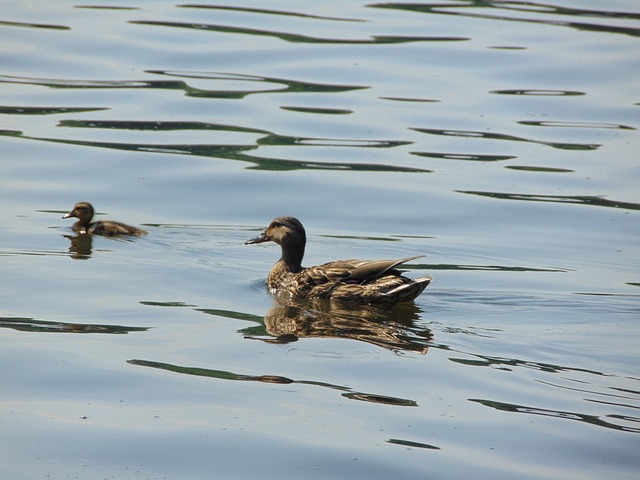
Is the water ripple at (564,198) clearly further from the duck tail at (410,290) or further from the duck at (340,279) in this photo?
the duck tail at (410,290)

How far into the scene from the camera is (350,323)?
9.70m

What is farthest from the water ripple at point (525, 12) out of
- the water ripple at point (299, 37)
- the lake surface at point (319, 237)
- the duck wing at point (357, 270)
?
the duck wing at point (357, 270)

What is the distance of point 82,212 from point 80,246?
2.08ft

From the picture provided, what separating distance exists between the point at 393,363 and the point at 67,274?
3.46 metres

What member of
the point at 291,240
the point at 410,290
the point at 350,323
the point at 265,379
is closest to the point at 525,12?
the point at 291,240

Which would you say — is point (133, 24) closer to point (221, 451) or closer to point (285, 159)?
point (285, 159)

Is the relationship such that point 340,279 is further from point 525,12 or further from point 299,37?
point 525,12

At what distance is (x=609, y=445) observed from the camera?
276 inches

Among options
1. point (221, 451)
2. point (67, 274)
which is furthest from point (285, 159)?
point (221, 451)

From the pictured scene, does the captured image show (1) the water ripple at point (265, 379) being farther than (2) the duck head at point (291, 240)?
No

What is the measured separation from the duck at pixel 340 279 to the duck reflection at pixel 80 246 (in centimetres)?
185

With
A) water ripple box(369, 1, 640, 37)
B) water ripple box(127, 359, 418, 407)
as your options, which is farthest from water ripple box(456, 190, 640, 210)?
water ripple box(369, 1, 640, 37)

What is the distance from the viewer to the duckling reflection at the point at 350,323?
9.12m

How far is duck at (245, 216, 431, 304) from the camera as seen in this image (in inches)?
401
